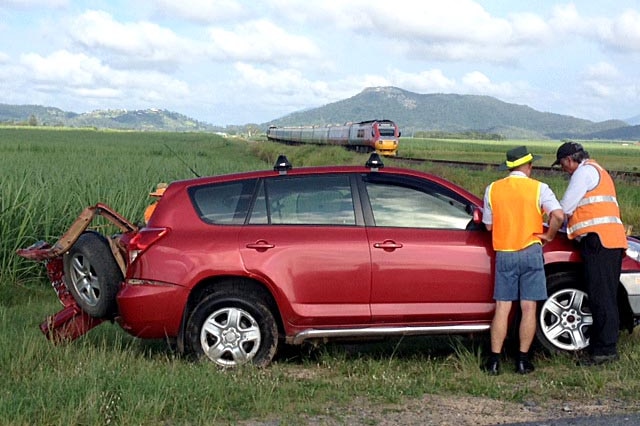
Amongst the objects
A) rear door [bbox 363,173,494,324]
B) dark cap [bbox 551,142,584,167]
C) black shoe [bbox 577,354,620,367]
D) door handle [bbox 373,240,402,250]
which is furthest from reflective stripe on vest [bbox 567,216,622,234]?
door handle [bbox 373,240,402,250]

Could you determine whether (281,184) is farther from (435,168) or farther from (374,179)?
(435,168)

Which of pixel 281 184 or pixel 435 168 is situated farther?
pixel 435 168

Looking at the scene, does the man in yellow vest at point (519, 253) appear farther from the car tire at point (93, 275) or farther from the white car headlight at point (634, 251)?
the car tire at point (93, 275)

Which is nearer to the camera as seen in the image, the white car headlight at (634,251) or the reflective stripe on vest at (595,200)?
the reflective stripe on vest at (595,200)

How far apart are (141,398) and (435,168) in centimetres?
2968

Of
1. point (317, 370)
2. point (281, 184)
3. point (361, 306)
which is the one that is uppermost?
point (281, 184)

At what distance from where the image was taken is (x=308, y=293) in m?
6.40

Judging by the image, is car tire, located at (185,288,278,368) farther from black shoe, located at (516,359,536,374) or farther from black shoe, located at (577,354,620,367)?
black shoe, located at (577,354,620,367)

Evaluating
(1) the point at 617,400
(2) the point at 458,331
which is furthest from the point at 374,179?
(1) the point at 617,400

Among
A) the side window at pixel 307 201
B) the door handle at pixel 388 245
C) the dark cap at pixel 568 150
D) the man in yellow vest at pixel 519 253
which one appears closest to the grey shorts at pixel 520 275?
the man in yellow vest at pixel 519 253

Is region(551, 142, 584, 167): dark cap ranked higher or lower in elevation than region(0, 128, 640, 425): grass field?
higher

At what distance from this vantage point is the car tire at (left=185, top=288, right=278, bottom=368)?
6.37 meters

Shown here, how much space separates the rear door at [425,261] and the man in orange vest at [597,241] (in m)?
0.73

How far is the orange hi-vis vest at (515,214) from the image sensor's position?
633cm
